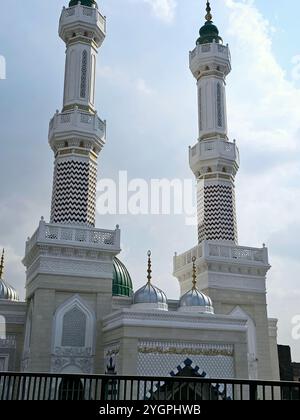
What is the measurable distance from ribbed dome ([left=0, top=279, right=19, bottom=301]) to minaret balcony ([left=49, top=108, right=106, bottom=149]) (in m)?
6.23

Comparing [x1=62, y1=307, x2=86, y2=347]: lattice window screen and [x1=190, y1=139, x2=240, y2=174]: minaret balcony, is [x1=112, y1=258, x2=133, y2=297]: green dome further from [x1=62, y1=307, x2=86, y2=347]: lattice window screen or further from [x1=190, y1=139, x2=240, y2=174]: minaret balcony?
[x1=190, y1=139, x2=240, y2=174]: minaret balcony

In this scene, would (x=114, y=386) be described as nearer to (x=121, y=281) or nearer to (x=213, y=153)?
(x=121, y=281)

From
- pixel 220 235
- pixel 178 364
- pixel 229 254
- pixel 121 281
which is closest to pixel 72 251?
pixel 121 281

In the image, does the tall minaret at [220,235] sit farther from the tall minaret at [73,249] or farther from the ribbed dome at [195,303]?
the tall minaret at [73,249]

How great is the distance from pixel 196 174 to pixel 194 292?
7031 millimetres

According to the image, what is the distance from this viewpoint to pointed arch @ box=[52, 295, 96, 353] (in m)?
16.7

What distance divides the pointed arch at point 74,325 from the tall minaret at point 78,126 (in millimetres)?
3435

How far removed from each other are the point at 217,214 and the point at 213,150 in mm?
2997

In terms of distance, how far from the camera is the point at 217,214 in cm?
2172

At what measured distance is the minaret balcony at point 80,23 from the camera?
22.0m

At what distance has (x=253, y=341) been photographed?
19.2 metres

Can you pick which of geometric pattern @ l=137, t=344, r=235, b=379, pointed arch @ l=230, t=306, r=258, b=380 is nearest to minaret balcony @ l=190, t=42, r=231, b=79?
pointed arch @ l=230, t=306, r=258, b=380
